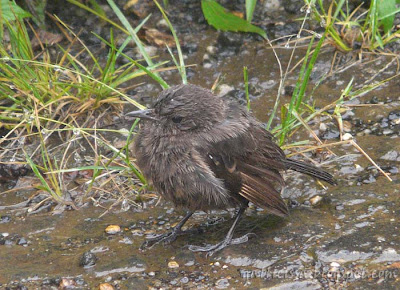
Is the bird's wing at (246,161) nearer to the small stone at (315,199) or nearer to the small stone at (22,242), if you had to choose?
the small stone at (315,199)

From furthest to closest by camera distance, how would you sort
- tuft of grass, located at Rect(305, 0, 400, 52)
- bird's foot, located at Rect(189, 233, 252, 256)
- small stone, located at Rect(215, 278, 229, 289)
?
1. tuft of grass, located at Rect(305, 0, 400, 52)
2. bird's foot, located at Rect(189, 233, 252, 256)
3. small stone, located at Rect(215, 278, 229, 289)

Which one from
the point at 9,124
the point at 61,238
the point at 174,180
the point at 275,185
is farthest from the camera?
the point at 9,124

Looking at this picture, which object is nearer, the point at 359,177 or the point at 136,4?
the point at 359,177

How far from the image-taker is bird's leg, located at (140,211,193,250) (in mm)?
4938

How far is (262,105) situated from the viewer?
21.1 feet

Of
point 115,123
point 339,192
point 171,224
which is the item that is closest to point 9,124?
point 115,123

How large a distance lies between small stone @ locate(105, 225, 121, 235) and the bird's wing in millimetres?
935

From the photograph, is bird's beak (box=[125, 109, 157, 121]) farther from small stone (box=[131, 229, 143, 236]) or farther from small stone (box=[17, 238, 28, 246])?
small stone (box=[17, 238, 28, 246])

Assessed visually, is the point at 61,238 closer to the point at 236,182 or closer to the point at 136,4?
the point at 236,182


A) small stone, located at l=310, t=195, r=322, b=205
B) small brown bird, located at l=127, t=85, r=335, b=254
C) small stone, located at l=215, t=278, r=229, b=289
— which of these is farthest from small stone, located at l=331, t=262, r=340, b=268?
small stone, located at l=310, t=195, r=322, b=205

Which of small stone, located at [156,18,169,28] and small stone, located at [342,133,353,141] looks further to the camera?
small stone, located at [156,18,169,28]

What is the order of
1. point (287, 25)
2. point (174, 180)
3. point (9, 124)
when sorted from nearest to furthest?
point (174, 180) → point (9, 124) → point (287, 25)

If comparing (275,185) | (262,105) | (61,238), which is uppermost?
(262,105)

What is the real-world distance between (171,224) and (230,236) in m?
0.57
